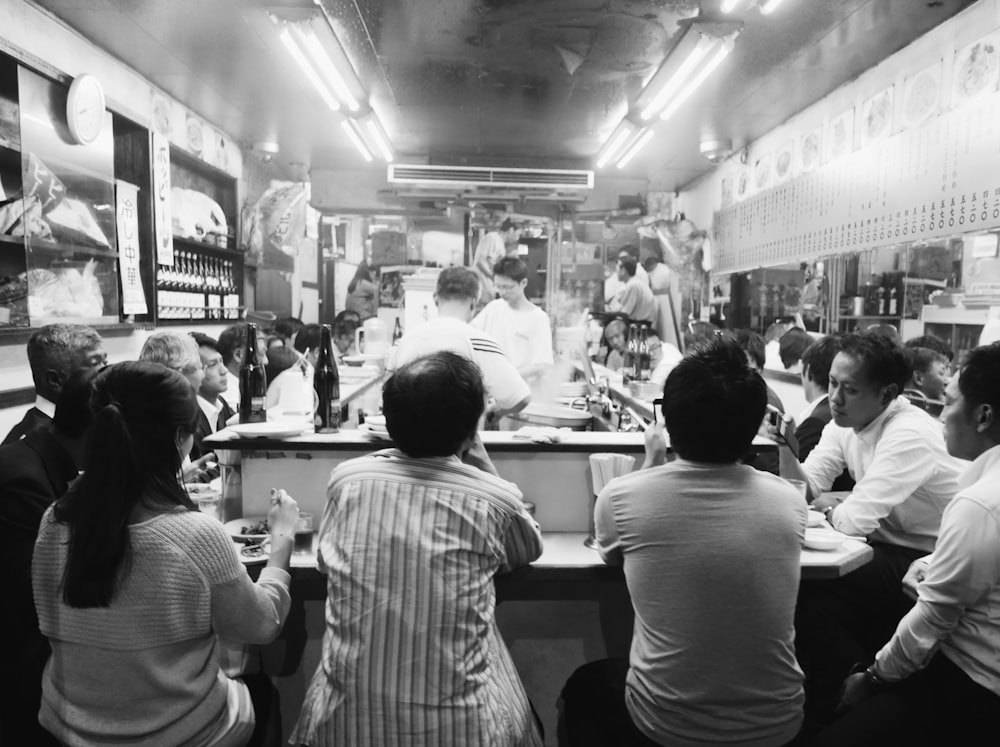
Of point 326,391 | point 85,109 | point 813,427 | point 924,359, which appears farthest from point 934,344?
point 85,109

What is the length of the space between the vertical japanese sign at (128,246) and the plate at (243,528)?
136 inches

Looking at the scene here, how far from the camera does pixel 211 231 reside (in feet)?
22.3

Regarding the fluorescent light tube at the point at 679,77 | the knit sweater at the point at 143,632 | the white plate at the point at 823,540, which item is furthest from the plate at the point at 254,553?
the fluorescent light tube at the point at 679,77

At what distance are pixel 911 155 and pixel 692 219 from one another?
460cm

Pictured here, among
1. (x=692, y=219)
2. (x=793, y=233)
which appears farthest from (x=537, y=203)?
(x=793, y=233)

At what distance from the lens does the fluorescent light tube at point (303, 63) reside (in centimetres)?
411

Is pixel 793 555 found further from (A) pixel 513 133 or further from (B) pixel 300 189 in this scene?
(B) pixel 300 189

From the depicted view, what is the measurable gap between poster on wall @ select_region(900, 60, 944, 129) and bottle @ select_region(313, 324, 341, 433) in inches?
153

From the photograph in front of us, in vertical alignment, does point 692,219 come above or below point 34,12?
below

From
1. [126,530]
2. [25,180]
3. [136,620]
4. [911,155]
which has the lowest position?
[136,620]

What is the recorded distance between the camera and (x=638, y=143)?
666cm

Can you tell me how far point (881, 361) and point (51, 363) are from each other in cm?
300

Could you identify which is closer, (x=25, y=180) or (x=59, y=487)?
(x=59, y=487)

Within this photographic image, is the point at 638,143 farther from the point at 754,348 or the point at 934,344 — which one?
the point at 934,344
